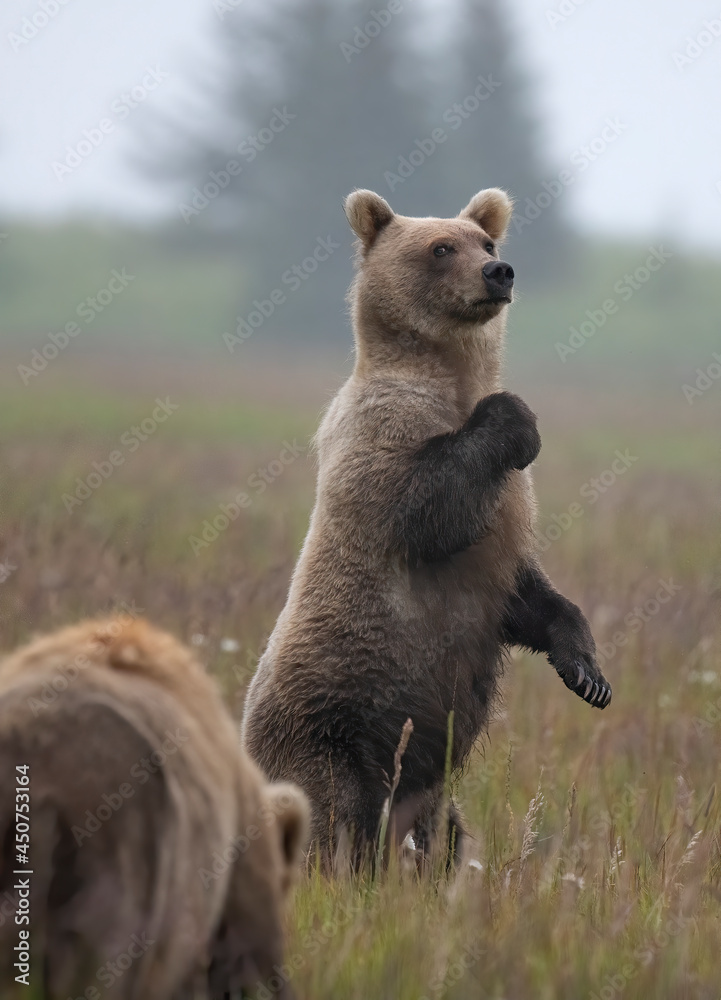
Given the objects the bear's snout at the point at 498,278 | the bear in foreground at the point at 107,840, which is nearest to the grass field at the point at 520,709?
the bear in foreground at the point at 107,840

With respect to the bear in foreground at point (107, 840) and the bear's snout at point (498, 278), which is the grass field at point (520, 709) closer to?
the bear in foreground at point (107, 840)

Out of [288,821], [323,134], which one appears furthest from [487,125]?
[288,821]

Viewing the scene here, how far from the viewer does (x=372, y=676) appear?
4.66 meters

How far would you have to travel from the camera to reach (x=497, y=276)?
5.02 m

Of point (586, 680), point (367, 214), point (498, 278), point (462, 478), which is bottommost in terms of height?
point (586, 680)

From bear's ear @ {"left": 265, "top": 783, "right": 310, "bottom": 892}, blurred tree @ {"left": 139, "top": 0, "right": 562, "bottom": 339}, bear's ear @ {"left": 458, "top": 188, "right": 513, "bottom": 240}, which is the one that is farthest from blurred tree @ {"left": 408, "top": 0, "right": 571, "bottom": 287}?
bear's ear @ {"left": 265, "top": 783, "right": 310, "bottom": 892}

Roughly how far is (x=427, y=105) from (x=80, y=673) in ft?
161

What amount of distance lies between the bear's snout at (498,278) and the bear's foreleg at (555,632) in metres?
1.11

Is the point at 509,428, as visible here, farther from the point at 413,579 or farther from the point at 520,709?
the point at 520,709

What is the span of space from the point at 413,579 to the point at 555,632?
2.50 feet

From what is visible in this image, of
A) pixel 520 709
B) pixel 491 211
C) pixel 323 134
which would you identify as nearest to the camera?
pixel 491 211

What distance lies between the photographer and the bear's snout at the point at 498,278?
4.98 metres

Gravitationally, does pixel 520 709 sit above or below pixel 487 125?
below

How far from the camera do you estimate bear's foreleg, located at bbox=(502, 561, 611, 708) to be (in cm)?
513
